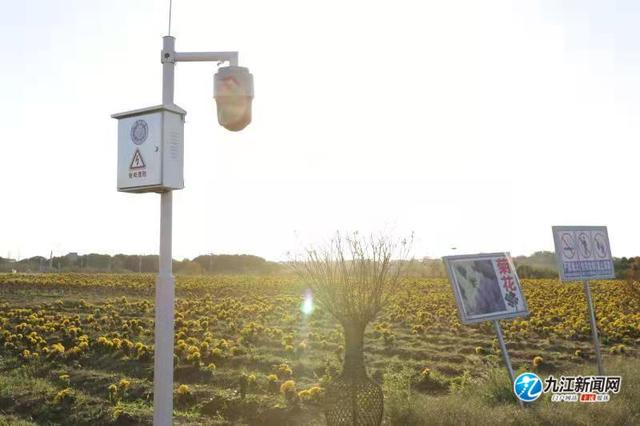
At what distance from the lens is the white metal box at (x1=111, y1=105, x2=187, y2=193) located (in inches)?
187

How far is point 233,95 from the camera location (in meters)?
4.99

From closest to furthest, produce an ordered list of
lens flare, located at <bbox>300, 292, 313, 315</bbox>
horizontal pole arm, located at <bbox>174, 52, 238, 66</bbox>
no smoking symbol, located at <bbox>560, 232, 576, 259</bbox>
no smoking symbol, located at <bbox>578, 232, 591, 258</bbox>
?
horizontal pole arm, located at <bbox>174, 52, 238, 66</bbox> < no smoking symbol, located at <bbox>560, 232, 576, 259</bbox> < no smoking symbol, located at <bbox>578, 232, 591, 258</bbox> < lens flare, located at <bbox>300, 292, 313, 315</bbox>

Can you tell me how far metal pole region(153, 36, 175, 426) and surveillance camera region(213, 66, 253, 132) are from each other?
0.38 meters

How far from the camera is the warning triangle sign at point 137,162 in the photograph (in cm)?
481

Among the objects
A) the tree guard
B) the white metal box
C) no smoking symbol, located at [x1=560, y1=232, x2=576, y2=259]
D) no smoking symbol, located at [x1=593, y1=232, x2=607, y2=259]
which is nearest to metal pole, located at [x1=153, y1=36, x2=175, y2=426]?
the white metal box

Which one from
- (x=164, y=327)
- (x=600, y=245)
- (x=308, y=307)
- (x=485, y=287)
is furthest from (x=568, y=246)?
(x=308, y=307)

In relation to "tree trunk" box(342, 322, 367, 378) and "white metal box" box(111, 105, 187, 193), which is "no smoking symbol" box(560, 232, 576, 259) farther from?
"white metal box" box(111, 105, 187, 193)

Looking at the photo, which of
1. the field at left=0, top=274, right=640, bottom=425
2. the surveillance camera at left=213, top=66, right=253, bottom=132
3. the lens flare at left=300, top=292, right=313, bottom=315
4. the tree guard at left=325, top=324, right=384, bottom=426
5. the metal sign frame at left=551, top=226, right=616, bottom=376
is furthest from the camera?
the lens flare at left=300, top=292, right=313, bottom=315

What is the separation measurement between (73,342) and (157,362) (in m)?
8.47

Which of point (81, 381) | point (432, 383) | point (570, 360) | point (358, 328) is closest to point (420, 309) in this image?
point (570, 360)

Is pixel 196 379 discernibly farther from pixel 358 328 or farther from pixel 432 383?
pixel 358 328

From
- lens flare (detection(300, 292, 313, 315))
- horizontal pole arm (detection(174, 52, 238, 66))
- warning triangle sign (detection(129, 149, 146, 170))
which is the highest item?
horizontal pole arm (detection(174, 52, 238, 66))

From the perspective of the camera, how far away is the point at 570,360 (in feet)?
39.8

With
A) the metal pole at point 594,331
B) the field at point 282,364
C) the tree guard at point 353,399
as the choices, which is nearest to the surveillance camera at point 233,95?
the tree guard at point 353,399
